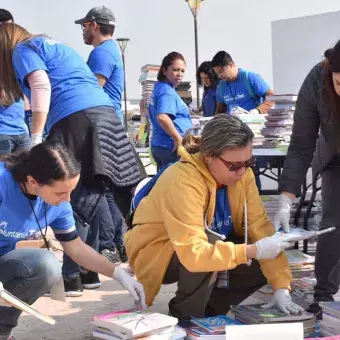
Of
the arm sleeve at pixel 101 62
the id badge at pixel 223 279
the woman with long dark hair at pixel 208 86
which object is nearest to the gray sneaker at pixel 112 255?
the arm sleeve at pixel 101 62

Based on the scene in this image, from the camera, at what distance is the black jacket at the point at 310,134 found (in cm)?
284

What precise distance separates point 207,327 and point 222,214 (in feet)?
1.75

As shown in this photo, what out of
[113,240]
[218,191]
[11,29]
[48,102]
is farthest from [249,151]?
[113,240]

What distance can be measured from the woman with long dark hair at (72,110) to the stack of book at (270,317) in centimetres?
117

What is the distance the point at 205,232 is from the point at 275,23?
7.66m

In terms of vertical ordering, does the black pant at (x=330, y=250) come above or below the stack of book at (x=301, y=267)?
above

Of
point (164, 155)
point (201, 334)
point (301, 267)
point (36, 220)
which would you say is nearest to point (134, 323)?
point (201, 334)

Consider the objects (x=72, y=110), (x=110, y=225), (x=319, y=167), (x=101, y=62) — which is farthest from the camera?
(x=101, y=62)

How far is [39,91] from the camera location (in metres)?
3.39

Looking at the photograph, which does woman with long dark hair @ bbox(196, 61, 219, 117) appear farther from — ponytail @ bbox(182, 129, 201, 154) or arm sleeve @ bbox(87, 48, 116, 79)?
ponytail @ bbox(182, 129, 201, 154)

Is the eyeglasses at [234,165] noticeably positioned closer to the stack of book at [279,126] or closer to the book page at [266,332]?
the book page at [266,332]

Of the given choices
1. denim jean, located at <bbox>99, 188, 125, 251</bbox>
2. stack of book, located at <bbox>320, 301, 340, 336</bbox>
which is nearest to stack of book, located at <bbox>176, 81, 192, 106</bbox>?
denim jean, located at <bbox>99, 188, 125, 251</bbox>

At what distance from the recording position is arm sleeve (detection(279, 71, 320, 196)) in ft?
9.57

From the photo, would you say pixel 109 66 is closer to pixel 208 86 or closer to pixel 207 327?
pixel 207 327
